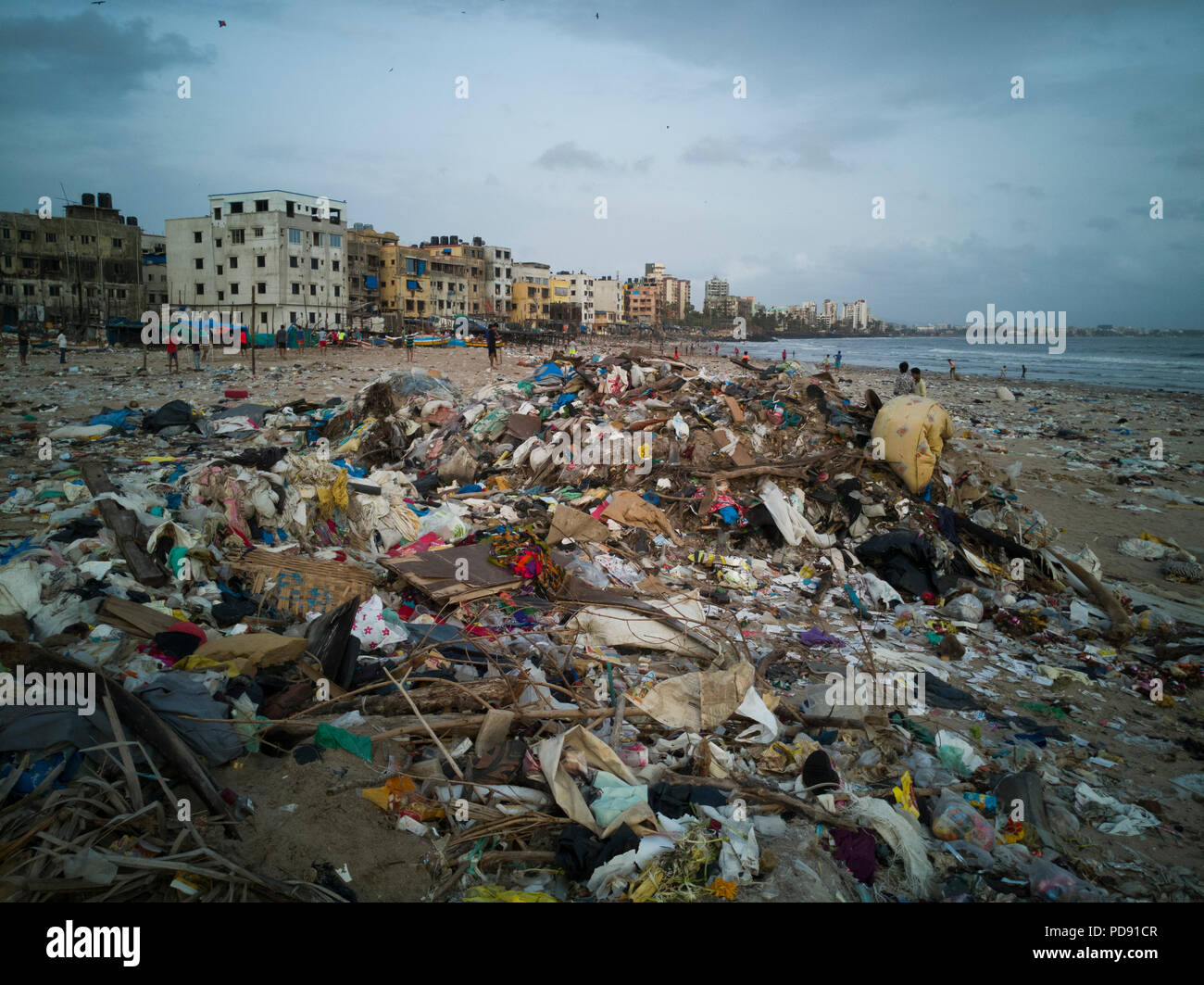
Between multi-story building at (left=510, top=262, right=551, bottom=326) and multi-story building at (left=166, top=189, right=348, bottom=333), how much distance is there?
23.7 metres

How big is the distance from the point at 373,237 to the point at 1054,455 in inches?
2269

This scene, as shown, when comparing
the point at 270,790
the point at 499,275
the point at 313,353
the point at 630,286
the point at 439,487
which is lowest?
the point at 270,790

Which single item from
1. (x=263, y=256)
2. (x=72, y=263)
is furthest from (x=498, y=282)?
(x=72, y=263)

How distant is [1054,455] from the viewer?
13.8 metres

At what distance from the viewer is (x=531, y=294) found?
68125mm

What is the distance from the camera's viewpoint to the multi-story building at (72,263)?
43.0 metres

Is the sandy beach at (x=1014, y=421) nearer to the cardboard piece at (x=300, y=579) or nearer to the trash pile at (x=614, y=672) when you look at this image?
the trash pile at (x=614, y=672)

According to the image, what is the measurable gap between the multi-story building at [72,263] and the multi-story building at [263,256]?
4657mm

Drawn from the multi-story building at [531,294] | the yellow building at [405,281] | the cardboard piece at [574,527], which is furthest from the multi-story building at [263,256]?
the cardboard piece at [574,527]

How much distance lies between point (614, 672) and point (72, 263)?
187 ft

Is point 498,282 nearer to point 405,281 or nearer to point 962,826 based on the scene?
point 405,281

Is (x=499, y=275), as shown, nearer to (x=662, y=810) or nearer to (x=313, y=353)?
(x=313, y=353)

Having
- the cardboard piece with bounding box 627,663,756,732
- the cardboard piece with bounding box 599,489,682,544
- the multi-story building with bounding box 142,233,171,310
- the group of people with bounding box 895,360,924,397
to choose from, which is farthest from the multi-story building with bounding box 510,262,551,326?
the cardboard piece with bounding box 627,663,756,732

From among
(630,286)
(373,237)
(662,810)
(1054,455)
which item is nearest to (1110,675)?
(662,810)
